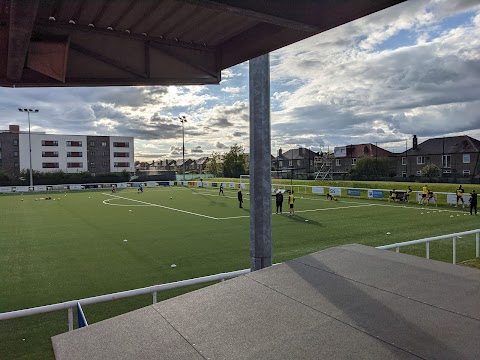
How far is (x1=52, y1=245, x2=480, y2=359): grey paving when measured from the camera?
3479 millimetres

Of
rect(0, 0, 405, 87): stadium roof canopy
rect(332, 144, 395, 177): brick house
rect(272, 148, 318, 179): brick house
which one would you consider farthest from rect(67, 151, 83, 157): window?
rect(0, 0, 405, 87): stadium roof canopy

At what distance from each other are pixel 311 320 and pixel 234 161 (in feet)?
274

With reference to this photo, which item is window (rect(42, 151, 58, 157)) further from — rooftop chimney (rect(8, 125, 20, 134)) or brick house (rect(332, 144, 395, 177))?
brick house (rect(332, 144, 395, 177))

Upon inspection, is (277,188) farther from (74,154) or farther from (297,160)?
(74,154)

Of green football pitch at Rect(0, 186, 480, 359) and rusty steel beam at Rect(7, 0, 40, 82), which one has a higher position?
rusty steel beam at Rect(7, 0, 40, 82)

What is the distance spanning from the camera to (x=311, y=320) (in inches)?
159

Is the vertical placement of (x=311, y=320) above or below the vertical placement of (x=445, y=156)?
below

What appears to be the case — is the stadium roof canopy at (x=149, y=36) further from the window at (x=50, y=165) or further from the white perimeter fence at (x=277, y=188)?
the window at (x=50, y=165)

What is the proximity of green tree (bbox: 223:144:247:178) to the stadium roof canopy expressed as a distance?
253 feet

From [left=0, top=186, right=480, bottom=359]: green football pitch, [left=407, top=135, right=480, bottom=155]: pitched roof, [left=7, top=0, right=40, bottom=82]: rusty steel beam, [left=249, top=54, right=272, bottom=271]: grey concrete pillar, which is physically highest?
[left=407, top=135, right=480, bottom=155]: pitched roof

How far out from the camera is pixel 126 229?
19453 mm

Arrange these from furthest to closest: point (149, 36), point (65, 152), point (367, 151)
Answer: point (65, 152)
point (367, 151)
point (149, 36)

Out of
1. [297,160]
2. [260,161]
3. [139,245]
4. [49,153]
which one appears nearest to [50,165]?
[49,153]

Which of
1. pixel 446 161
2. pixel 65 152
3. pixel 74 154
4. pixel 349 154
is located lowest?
pixel 446 161
